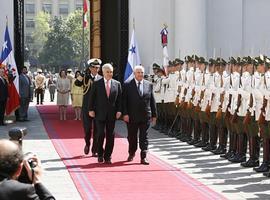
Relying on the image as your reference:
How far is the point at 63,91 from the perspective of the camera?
942 inches

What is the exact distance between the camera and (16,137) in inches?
207

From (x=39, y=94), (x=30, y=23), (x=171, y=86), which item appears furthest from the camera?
(x=30, y=23)

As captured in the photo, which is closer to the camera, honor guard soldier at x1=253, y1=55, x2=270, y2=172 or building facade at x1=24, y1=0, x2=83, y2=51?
honor guard soldier at x1=253, y1=55, x2=270, y2=172

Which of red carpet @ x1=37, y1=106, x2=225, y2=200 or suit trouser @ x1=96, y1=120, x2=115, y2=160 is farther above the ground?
suit trouser @ x1=96, y1=120, x2=115, y2=160

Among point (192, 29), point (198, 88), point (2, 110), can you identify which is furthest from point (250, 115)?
point (192, 29)

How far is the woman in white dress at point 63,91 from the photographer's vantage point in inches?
939

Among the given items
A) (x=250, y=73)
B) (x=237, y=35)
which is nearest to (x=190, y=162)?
(x=250, y=73)

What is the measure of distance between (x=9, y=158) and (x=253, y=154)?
27.4 feet

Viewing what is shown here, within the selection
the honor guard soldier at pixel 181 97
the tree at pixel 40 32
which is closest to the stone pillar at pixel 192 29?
the honor guard soldier at pixel 181 97

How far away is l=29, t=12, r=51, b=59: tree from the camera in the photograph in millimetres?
111812

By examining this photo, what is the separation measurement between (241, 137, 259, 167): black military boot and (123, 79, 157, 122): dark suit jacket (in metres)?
1.84

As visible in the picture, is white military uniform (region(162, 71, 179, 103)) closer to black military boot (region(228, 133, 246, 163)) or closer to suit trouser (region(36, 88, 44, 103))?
black military boot (region(228, 133, 246, 163))

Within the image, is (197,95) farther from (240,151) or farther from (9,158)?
(9,158)

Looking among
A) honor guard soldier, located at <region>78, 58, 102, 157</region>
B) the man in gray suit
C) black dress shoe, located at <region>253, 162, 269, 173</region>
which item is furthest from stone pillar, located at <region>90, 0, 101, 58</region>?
black dress shoe, located at <region>253, 162, 269, 173</region>
